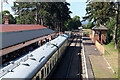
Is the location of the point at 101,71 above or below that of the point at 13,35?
below

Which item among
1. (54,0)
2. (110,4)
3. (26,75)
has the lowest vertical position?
(26,75)

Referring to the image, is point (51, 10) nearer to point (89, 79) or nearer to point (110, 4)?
point (110, 4)

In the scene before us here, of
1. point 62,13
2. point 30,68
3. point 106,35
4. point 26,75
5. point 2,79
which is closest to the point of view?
point 2,79

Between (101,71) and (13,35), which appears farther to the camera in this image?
(101,71)

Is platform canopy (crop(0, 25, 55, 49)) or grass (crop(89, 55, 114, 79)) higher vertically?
platform canopy (crop(0, 25, 55, 49))

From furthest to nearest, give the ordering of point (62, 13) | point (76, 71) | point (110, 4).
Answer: point (62, 13), point (110, 4), point (76, 71)

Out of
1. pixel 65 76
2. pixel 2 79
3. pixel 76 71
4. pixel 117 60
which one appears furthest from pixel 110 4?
pixel 2 79

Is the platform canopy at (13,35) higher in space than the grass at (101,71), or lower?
higher

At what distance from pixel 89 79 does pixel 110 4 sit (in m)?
16.8

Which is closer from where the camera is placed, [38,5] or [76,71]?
[76,71]

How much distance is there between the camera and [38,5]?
123 feet

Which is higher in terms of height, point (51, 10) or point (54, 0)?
point (54, 0)

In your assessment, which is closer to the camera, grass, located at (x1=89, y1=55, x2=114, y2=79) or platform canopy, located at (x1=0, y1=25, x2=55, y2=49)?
platform canopy, located at (x1=0, y1=25, x2=55, y2=49)

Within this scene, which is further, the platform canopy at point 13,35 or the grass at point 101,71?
the grass at point 101,71
